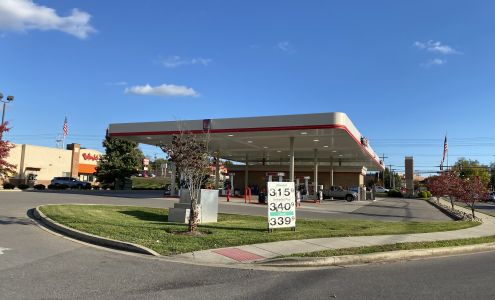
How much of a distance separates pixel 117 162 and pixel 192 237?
45043 millimetres

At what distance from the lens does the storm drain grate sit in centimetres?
1041

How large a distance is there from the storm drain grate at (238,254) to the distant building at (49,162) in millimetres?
45902

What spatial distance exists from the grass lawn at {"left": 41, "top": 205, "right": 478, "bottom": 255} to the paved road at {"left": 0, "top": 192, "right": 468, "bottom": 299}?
1.58 metres

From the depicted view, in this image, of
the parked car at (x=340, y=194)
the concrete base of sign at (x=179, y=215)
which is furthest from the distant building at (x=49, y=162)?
the concrete base of sign at (x=179, y=215)

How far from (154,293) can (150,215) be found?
1225 centimetres

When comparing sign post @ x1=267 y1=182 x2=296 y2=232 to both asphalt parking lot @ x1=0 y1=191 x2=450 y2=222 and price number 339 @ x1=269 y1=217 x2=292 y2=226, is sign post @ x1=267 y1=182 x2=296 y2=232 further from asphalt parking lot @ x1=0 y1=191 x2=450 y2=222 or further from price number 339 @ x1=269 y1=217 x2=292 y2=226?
asphalt parking lot @ x1=0 y1=191 x2=450 y2=222

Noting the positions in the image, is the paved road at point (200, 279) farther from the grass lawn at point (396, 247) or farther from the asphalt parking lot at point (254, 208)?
the asphalt parking lot at point (254, 208)

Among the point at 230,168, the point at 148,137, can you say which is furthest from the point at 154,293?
the point at 230,168

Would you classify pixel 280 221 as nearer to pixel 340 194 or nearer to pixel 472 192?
pixel 472 192

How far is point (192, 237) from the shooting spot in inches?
500

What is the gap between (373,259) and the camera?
1077 centimetres

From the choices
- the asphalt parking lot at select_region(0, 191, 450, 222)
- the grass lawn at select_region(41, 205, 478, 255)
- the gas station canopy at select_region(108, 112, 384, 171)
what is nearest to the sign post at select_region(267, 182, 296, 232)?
the grass lawn at select_region(41, 205, 478, 255)

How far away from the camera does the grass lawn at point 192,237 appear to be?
11.9 meters

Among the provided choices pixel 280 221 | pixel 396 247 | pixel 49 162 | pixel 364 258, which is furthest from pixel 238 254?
pixel 49 162
